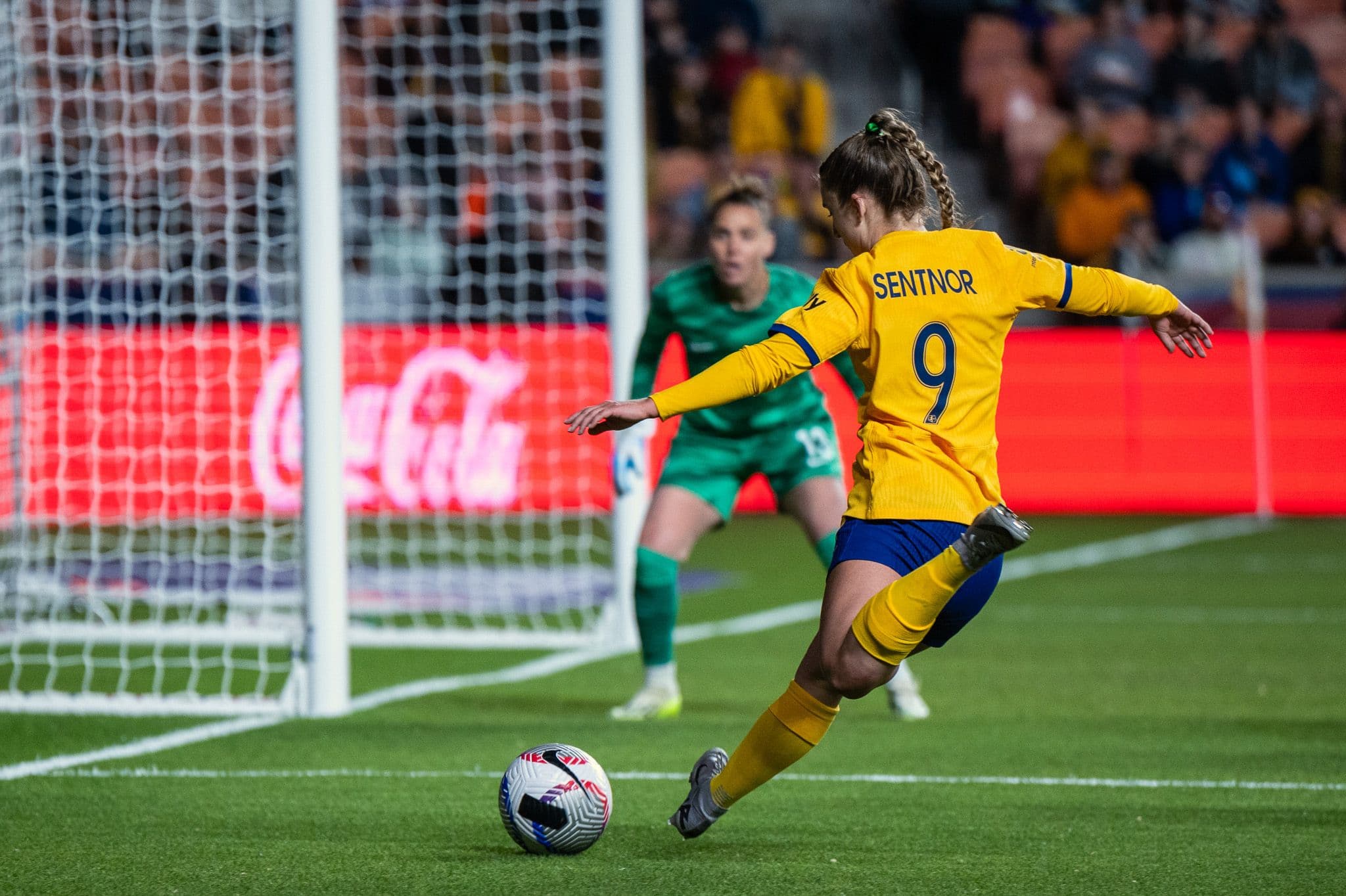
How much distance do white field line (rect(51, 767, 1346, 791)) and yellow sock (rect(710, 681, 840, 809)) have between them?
1.25 metres

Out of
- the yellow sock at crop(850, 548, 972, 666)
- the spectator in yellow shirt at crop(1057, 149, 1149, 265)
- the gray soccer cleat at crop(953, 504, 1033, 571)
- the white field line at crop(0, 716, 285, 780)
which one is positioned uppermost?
the spectator in yellow shirt at crop(1057, 149, 1149, 265)

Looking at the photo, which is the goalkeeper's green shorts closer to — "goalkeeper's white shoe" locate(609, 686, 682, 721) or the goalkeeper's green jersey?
the goalkeeper's green jersey

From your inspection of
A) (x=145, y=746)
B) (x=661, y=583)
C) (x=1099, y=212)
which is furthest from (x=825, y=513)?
(x=1099, y=212)

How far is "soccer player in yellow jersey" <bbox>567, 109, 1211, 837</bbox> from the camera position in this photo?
14.2 feet

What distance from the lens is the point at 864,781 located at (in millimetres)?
5820

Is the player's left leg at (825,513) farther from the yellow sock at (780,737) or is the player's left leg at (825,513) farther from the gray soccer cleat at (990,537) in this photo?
the gray soccer cleat at (990,537)

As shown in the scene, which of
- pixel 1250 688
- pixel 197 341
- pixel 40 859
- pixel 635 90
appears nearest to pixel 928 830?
pixel 40 859

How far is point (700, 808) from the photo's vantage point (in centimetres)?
470

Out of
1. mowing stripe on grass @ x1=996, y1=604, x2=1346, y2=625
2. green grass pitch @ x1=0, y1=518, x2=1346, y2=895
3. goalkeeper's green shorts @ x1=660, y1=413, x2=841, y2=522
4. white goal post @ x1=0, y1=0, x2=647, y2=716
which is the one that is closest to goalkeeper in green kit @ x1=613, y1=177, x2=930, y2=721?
goalkeeper's green shorts @ x1=660, y1=413, x2=841, y2=522

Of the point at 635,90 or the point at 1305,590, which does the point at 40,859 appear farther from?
the point at 1305,590

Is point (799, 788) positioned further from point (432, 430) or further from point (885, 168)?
point (432, 430)

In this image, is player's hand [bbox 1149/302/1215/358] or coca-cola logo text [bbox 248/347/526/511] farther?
coca-cola logo text [bbox 248/347/526/511]

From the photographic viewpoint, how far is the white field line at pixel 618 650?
6.43m

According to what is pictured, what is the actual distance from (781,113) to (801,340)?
45.4 feet
